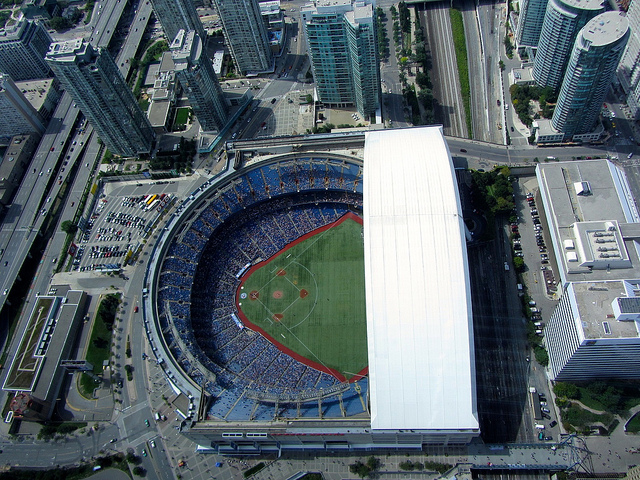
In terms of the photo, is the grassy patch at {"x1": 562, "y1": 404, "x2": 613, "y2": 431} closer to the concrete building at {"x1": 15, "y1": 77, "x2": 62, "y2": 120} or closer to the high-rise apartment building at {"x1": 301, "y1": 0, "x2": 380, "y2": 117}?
the high-rise apartment building at {"x1": 301, "y1": 0, "x2": 380, "y2": 117}

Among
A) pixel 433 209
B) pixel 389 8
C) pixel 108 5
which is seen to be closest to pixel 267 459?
pixel 433 209

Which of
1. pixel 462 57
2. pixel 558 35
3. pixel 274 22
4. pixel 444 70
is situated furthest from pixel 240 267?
pixel 558 35

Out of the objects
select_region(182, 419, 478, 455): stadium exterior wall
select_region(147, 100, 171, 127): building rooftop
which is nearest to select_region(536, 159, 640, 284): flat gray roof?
A: select_region(182, 419, 478, 455): stadium exterior wall

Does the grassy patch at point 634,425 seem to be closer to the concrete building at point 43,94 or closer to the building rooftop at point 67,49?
the building rooftop at point 67,49

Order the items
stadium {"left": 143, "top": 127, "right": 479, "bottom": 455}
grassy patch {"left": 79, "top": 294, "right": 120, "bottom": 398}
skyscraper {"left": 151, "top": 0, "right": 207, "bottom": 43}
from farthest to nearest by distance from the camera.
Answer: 1. skyscraper {"left": 151, "top": 0, "right": 207, "bottom": 43}
2. grassy patch {"left": 79, "top": 294, "right": 120, "bottom": 398}
3. stadium {"left": 143, "top": 127, "right": 479, "bottom": 455}

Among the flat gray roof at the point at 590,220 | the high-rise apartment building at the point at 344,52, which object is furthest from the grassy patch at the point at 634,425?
the high-rise apartment building at the point at 344,52

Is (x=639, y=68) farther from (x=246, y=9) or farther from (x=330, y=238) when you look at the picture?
Result: (x=246, y=9)

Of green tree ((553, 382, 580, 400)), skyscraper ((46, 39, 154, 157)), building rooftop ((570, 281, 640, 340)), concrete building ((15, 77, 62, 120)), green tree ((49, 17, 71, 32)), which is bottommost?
green tree ((553, 382, 580, 400))
